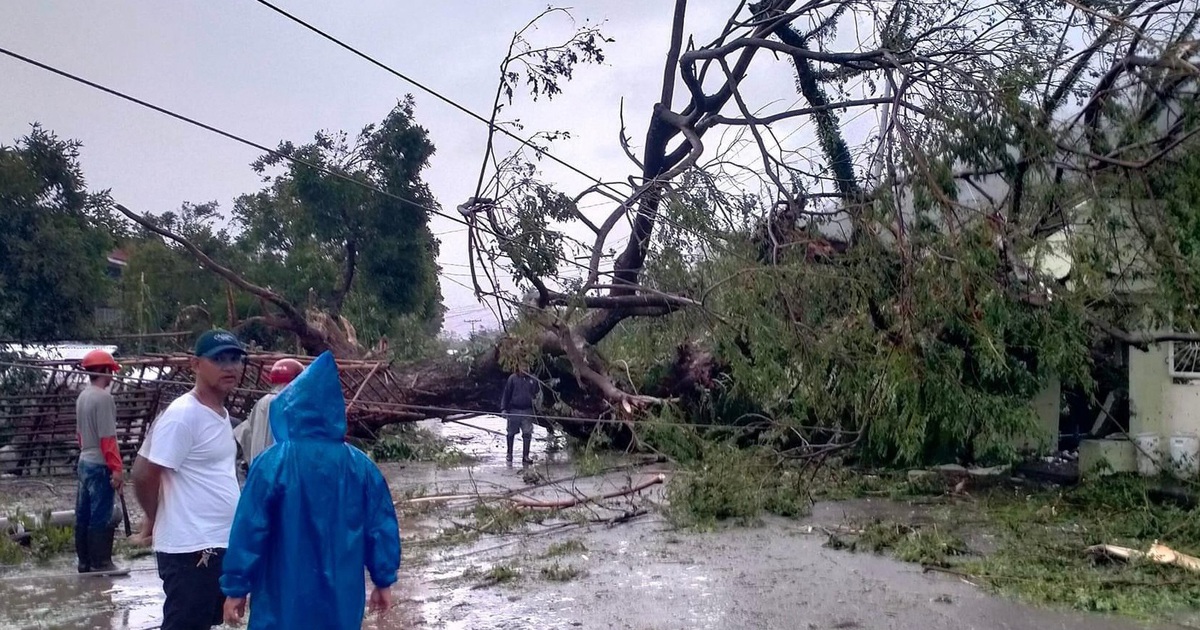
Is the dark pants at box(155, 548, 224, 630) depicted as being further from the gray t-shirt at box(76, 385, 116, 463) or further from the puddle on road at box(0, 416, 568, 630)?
the gray t-shirt at box(76, 385, 116, 463)

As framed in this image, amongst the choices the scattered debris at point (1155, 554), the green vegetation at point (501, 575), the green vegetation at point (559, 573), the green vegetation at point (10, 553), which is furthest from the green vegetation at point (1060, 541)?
the green vegetation at point (10, 553)

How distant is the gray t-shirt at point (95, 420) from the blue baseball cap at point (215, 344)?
3.24 metres

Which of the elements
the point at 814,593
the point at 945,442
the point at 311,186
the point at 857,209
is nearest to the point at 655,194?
the point at 857,209

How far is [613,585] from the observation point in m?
7.19

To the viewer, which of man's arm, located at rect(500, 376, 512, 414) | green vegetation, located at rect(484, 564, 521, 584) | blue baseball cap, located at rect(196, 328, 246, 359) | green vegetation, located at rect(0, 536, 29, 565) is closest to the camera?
blue baseball cap, located at rect(196, 328, 246, 359)

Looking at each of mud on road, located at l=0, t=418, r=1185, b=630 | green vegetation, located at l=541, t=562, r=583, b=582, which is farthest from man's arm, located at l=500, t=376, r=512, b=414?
green vegetation, located at l=541, t=562, r=583, b=582

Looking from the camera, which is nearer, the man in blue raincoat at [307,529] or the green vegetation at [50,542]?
the man in blue raincoat at [307,529]

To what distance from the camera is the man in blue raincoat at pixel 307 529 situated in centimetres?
359

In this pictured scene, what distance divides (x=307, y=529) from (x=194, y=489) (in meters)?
0.74

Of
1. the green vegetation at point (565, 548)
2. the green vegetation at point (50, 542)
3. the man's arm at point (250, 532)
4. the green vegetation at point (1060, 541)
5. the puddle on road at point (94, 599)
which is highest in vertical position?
the man's arm at point (250, 532)

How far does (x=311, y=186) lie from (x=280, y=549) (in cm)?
1837

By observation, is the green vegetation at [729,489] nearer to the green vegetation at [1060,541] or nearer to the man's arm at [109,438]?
the green vegetation at [1060,541]

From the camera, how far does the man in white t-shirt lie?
402 centimetres

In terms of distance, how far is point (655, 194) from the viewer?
368 inches
